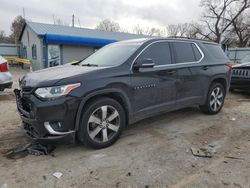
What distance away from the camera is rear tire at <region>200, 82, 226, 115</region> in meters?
5.48

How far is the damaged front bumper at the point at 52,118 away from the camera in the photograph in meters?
3.21

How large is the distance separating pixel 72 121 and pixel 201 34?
41706 mm

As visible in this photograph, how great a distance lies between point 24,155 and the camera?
3.56m

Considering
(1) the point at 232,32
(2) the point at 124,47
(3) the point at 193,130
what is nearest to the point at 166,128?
(3) the point at 193,130

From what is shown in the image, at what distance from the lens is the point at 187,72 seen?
4.79 metres

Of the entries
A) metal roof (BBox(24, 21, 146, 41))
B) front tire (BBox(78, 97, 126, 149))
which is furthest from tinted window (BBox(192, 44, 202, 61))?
metal roof (BBox(24, 21, 146, 41))

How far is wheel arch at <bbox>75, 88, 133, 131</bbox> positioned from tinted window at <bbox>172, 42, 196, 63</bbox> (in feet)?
4.95

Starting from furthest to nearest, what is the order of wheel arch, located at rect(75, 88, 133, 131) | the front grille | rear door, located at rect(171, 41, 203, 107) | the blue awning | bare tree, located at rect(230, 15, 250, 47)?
bare tree, located at rect(230, 15, 250, 47) → the blue awning → the front grille → rear door, located at rect(171, 41, 203, 107) → wheel arch, located at rect(75, 88, 133, 131)

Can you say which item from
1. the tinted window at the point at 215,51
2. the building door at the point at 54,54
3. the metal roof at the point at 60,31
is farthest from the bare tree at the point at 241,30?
the tinted window at the point at 215,51

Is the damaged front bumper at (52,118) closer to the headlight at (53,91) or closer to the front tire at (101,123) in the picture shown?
the headlight at (53,91)

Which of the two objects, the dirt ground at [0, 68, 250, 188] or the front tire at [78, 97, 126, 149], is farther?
the front tire at [78, 97, 126, 149]

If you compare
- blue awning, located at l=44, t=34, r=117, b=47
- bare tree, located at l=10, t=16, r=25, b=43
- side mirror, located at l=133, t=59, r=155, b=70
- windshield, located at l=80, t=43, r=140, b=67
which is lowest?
side mirror, located at l=133, t=59, r=155, b=70

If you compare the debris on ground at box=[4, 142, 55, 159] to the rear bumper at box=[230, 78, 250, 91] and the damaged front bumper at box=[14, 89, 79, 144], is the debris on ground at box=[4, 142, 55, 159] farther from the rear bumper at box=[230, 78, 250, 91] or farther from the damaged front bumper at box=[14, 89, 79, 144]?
the rear bumper at box=[230, 78, 250, 91]

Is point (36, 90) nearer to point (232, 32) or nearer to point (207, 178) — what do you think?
point (207, 178)
